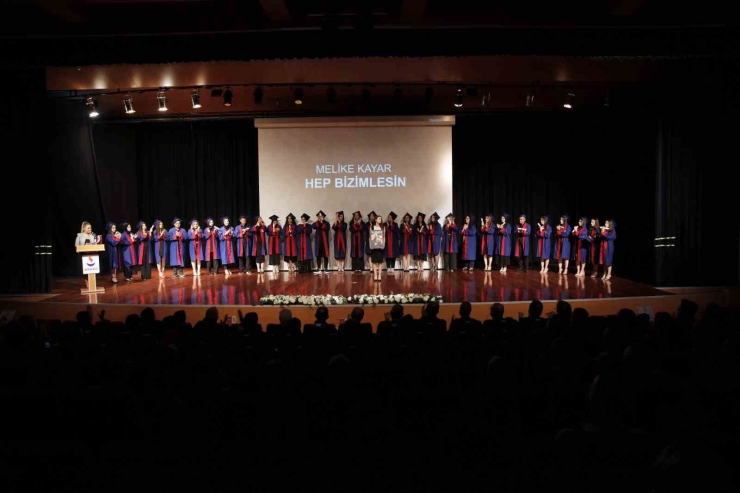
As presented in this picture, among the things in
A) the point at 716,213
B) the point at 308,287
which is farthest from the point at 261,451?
the point at 716,213

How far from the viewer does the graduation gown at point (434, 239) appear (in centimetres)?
1365

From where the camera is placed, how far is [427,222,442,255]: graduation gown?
1365cm

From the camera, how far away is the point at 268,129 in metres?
14.7

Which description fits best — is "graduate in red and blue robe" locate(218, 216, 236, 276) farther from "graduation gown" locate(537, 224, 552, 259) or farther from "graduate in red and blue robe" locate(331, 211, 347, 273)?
"graduation gown" locate(537, 224, 552, 259)

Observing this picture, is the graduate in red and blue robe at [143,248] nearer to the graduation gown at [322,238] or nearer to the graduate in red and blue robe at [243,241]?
the graduate in red and blue robe at [243,241]

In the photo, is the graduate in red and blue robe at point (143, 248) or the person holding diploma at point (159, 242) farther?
the person holding diploma at point (159, 242)

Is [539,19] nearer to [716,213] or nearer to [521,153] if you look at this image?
[716,213]

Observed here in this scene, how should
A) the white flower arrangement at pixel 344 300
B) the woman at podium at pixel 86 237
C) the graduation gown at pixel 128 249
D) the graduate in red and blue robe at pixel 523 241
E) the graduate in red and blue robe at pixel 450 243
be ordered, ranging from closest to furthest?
the white flower arrangement at pixel 344 300 < the woman at podium at pixel 86 237 < the graduation gown at pixel 128 249 < the graduate in red and blue robe at pixel 523 241 < the graduate in red and blue robe at pixel 450 243

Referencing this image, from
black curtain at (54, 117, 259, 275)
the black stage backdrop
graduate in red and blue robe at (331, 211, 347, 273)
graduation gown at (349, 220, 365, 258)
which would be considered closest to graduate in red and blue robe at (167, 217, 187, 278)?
the black stage backdrop

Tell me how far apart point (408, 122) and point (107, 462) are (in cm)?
1318

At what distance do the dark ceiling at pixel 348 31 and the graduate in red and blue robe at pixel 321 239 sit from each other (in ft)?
18.1

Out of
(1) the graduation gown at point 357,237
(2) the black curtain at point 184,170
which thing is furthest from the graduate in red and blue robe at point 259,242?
(2) the black curtain at point 184,170

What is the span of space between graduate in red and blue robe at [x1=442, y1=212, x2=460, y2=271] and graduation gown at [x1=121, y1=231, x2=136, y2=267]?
7.35 m

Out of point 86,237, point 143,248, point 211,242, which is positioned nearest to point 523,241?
point 211,242
